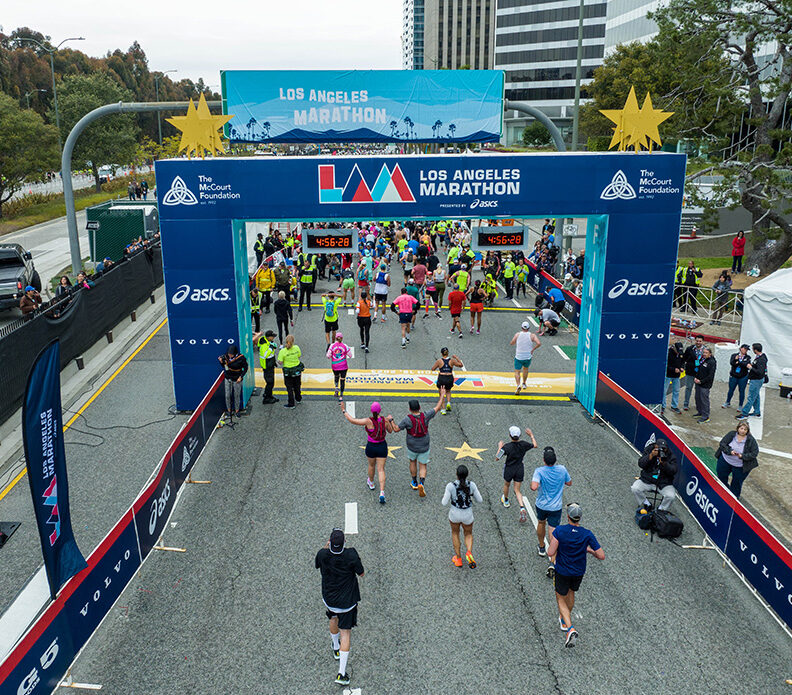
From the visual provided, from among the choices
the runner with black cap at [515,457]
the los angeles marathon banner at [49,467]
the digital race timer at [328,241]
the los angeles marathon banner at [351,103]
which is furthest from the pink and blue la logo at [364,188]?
the los angeles marathon banner at [49,467]

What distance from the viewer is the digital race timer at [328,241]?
15.6 metres

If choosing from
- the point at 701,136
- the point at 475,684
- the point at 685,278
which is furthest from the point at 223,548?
the point at 701,136

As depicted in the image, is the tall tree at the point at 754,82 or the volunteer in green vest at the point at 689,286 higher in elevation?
the tall tree at the point at 754,82

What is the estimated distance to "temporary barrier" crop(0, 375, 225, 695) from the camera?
245 inches

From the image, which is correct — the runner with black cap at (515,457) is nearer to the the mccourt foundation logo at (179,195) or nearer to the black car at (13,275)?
the the mccourt foundation logo at (179,195)

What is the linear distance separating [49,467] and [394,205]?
8670 mm

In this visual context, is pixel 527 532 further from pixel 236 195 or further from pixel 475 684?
pixel 236 195

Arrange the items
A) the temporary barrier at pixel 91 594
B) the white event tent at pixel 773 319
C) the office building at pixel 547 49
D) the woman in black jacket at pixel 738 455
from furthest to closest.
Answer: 1. the office building at pixel 547 49
2. the white event tent at pixel 773 319
3. the woman in black jacket at pixel 738 455
4. the temporary barrier at pixel 91 594

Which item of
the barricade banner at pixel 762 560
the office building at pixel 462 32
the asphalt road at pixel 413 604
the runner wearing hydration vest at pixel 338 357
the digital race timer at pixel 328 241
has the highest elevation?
the office building at pixel 462 32

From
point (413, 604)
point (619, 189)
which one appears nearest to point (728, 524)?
point (413, 604)

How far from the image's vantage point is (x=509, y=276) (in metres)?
25.3

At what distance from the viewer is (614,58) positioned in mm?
52219

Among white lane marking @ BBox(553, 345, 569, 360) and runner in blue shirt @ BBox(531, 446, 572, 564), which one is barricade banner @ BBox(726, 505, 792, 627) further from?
white lane marking @ BBox(553, 345, 569, 360)

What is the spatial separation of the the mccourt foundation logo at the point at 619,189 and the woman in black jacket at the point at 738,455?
5.49 m
